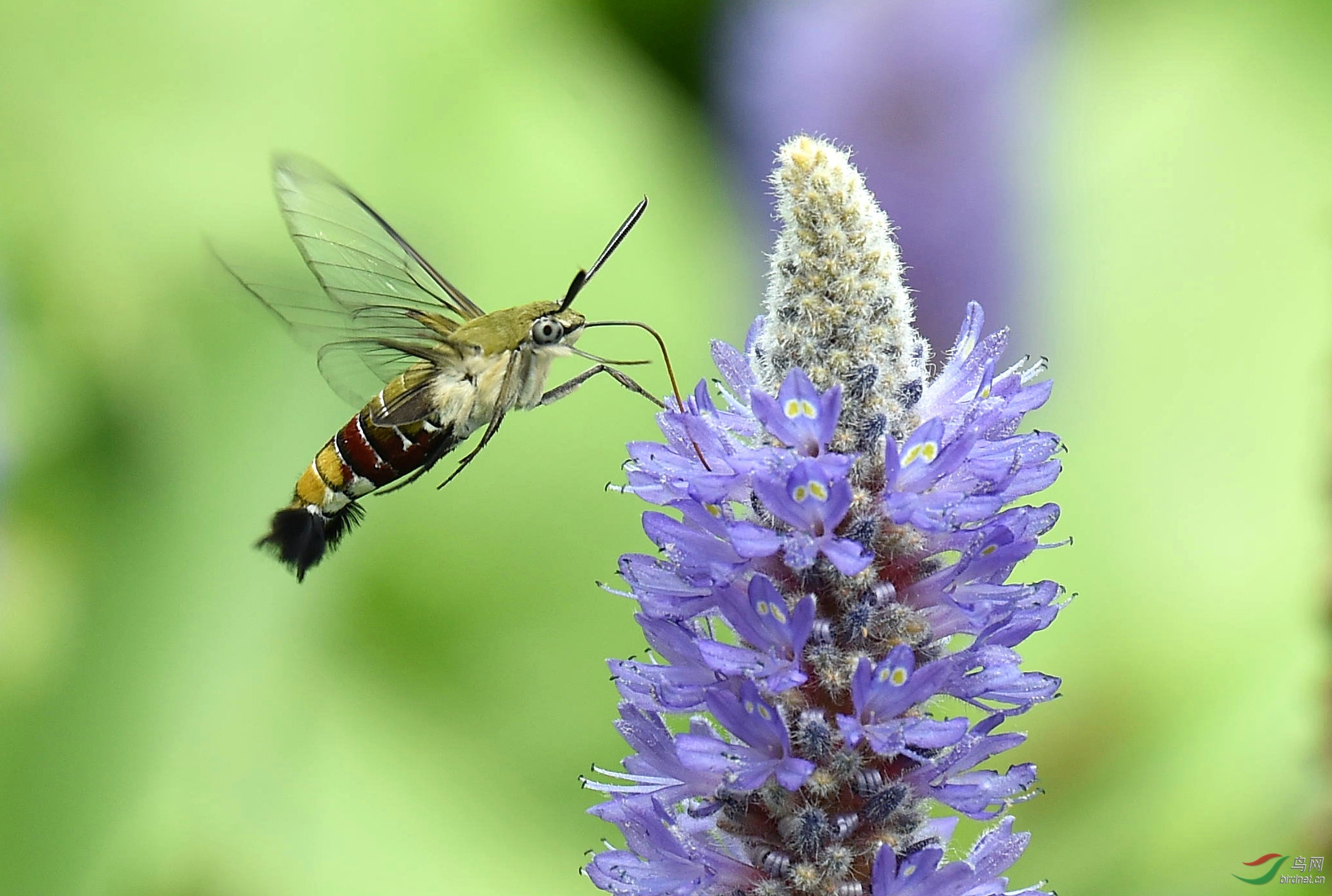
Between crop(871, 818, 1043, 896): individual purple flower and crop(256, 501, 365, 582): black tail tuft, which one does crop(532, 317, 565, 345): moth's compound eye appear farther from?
crop(871, 818, 1043, 896): individual purple flower

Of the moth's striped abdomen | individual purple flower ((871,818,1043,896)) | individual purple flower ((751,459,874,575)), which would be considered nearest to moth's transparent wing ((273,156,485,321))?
the moth's striped abdomen

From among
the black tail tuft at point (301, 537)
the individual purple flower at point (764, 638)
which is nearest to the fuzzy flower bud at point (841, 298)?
the individual purple flower at point (764, 638)

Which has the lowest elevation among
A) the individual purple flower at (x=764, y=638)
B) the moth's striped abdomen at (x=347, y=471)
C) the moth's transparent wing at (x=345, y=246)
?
the individual purple flower at (x=764, y=638)

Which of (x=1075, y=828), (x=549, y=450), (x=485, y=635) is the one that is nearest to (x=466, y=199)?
(x=549, y=450)

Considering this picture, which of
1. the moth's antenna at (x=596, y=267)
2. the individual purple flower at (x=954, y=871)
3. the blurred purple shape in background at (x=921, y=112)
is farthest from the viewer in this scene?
the blurred purple shape in background at (x=921, y=112)

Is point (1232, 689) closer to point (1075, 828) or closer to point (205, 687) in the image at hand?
point (1075, 828)

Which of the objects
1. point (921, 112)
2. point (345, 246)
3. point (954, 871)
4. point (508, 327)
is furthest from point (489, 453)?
point (954, 871)

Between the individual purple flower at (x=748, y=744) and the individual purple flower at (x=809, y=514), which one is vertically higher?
the individual purple flower at (x=809, y=514)

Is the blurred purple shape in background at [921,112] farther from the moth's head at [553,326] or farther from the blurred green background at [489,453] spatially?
the moth's head at [553,326]
